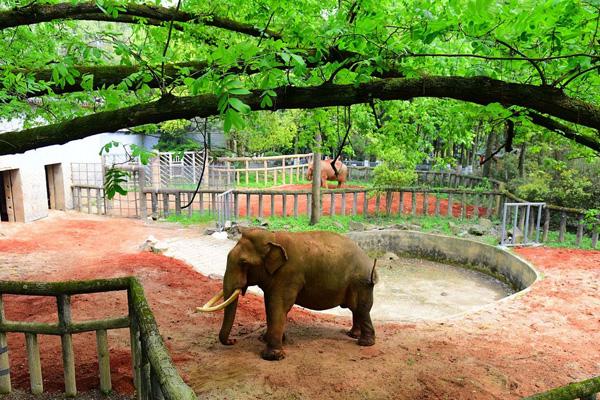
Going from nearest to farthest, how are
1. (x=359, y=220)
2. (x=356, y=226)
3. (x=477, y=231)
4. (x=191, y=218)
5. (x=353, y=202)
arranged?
(x=477, y=231) < (x=356, y=226) < (x=359, y=220) < (x=191, y=218) < (x=353, y=202)

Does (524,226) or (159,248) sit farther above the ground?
(524,226)

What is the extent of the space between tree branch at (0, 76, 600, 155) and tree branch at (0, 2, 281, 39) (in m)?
0.87

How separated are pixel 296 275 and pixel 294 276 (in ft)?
0.10

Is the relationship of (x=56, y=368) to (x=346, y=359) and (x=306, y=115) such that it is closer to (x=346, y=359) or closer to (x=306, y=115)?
(x=346, y=359)

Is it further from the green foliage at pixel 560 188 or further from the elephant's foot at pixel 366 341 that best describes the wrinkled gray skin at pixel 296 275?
the green foliage at pixel 560 188

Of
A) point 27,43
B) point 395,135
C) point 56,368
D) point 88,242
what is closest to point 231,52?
point 56,368

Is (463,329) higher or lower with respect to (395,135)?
lower

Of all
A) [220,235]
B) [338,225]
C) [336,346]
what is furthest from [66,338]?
[338,225]

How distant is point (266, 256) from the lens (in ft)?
18.0

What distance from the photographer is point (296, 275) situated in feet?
18.5

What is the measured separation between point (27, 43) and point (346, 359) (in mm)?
7612

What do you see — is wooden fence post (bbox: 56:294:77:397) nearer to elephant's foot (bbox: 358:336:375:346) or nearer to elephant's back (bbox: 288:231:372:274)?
elephant's back (bbox: 288:231:372:274)

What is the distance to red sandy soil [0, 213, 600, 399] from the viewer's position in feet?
15.4

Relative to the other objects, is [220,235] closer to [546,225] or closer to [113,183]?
[546,225]
